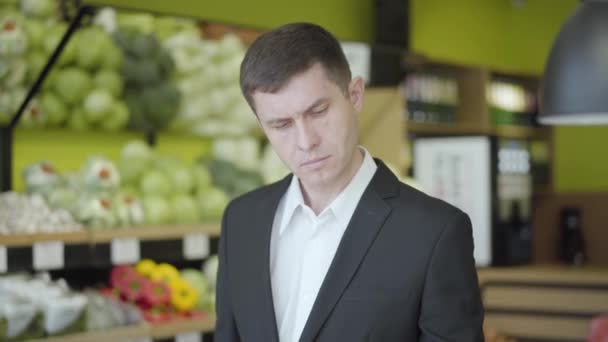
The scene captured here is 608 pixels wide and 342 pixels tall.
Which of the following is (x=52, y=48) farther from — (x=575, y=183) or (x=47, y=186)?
(x=575, y=183)

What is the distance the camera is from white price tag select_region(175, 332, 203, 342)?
143 inches

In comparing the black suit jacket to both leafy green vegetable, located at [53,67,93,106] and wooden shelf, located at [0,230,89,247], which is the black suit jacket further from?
leafy green vegetable, located at [53,67,93,106]

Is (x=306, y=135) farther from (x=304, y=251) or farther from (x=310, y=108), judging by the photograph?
(x=304, y=251)

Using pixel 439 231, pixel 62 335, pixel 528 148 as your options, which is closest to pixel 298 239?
pixel 439 231

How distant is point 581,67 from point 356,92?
128 cm

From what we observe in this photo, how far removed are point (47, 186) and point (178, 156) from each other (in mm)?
1005

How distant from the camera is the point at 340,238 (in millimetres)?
1694

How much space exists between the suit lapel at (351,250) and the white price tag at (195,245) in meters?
2.11

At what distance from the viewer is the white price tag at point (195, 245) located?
3.71 m

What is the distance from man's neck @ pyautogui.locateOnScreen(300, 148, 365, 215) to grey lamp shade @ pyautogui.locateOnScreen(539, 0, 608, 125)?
121 centimetres

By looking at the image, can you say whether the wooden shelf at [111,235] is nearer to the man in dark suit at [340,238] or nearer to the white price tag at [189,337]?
the white price tag at [189,337]

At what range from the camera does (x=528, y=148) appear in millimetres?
7145

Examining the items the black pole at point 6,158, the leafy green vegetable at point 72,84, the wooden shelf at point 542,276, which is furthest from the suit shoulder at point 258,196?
the wooden shelf at point 542,276

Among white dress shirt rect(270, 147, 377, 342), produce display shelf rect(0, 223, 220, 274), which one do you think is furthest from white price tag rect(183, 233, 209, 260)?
white dress shirt rect(270, 147, 377, 342)
